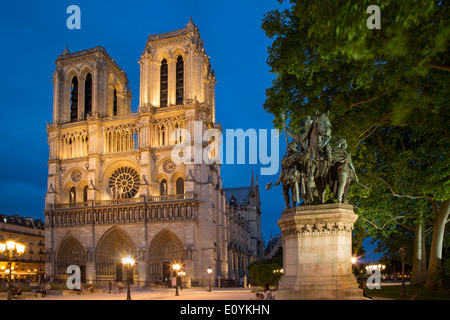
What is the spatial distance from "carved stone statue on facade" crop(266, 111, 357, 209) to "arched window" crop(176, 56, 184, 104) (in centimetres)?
4028

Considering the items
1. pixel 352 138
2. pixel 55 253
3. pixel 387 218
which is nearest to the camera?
pixel 352 138

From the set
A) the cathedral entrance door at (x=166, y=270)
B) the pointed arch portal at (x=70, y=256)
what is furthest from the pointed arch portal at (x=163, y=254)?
the pointed arch portal at (x=70, y=256)

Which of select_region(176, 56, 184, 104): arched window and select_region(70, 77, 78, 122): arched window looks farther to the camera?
select_region(70, 77, 78, 122): arched window

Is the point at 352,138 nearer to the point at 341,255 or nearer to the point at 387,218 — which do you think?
the point at 341,255

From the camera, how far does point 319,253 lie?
10.6m

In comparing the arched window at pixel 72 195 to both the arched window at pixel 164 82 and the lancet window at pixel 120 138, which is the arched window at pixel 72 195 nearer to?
the lancet window at pixel 120 138

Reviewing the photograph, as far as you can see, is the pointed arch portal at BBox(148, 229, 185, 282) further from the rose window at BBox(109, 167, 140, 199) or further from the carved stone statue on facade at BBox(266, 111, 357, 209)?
the carved stone statue on facade at BBox(266, 111, 357, 209)

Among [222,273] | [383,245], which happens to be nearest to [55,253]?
[222,273]

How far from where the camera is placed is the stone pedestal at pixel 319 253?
10367 mm

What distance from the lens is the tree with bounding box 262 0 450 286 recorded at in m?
6.25

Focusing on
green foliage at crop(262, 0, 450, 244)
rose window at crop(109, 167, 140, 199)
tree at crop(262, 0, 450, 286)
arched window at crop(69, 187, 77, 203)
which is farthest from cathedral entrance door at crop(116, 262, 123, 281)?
tree at crop(262, 0, 450, 286)

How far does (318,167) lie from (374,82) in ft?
15.3

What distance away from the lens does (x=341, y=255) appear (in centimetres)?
1055
